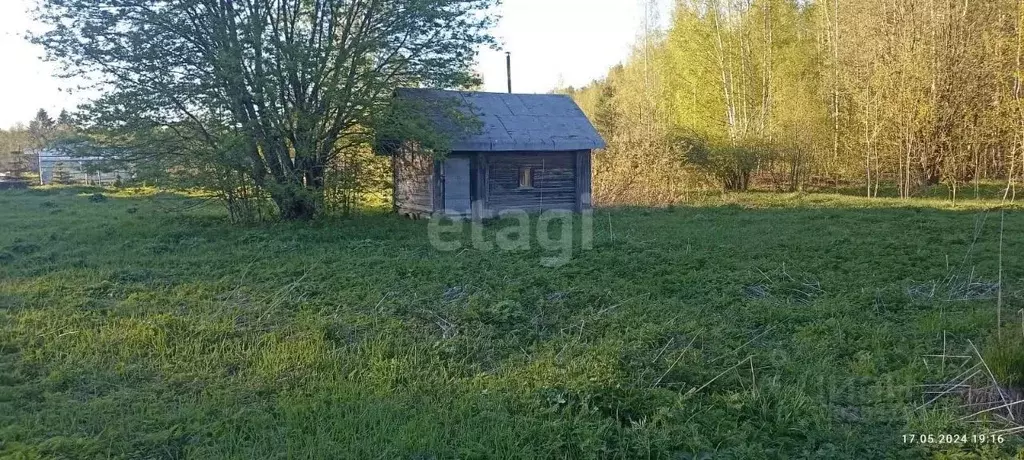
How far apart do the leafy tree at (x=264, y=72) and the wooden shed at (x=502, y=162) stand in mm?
1090

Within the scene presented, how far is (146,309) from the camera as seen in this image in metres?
6.09

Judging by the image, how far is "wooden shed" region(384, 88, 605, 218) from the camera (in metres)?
14.4

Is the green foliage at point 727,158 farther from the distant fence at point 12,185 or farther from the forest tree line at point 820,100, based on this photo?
the distant fence at point 12,185

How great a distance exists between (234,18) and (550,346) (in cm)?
997

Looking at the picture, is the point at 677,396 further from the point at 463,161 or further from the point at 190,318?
the point at 463,161

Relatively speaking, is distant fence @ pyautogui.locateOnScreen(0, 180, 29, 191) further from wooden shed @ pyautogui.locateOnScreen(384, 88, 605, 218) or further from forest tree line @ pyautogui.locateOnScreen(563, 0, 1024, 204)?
forest tree line @ pyautogui.locateOnScreen(563, 0, 1024, 204)

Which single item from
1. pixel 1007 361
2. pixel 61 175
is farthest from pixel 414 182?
pixel 61 175

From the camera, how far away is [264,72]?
38.0ft

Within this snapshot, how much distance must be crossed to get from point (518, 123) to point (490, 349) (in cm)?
1103

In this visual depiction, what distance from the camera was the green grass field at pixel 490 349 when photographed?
3609mm

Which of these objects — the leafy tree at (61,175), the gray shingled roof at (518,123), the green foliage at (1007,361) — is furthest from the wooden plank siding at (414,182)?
the leafy tree at (61,175)

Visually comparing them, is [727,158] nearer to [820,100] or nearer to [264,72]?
[820,100]

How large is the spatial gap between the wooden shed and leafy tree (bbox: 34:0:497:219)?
1090mm

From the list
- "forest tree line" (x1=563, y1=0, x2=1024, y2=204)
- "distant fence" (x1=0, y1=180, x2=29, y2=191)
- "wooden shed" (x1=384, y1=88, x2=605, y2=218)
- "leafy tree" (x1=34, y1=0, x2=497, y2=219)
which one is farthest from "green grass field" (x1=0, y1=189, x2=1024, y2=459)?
"distant fence" (x1=0, y1=180, x2=29, y2=191)
